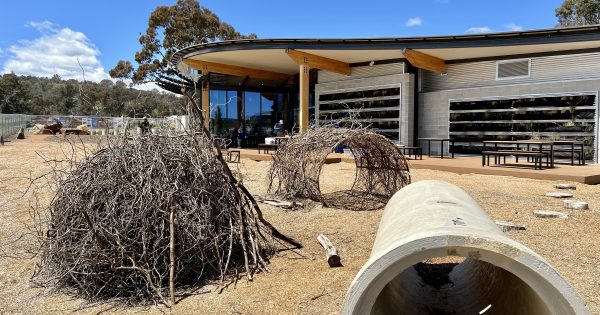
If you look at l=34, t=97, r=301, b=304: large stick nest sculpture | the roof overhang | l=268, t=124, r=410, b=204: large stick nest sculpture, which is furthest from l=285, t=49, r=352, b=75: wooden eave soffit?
l=34, t=97, r=301, b=304: large stick nest sculpture

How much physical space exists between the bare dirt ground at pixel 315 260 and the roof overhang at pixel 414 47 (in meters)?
5.43

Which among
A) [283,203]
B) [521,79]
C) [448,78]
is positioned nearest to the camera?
[283,203]

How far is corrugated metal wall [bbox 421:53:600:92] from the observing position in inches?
538

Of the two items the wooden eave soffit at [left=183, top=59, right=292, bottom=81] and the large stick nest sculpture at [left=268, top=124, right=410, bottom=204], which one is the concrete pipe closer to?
the large stick nest sculpture at [left=268, top=124, right=410, bottom=204]

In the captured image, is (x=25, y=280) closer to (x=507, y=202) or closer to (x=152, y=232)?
(x=152, y=232)

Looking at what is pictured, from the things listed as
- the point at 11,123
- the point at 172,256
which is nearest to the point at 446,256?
the point at 172,256

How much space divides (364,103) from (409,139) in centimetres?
263

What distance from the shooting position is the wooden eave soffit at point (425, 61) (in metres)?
15.4

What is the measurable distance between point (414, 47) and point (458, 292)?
12.0 metres

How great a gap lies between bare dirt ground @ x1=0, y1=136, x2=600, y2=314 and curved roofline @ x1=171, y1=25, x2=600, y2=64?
5371 mm

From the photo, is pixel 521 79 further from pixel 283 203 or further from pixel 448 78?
pixel 283 203

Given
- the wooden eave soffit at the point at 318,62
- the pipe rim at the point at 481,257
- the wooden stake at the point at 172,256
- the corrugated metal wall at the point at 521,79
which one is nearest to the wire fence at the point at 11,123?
the wooden eave soffit at the point at 318,62

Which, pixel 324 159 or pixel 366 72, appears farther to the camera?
pixel 366 72

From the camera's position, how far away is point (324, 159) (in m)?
8.09
